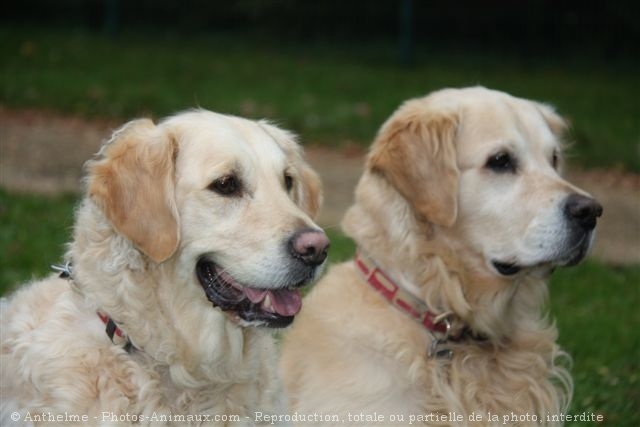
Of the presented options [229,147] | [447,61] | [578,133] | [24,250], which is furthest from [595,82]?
[229,147]

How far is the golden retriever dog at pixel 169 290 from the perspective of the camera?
3.96m

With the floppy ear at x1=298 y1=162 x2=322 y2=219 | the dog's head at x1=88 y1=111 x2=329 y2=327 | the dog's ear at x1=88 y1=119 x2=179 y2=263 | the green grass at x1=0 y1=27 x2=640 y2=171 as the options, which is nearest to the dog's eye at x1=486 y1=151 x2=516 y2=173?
the floppy ear at x1=298 y1=162 x2=322 y2=219

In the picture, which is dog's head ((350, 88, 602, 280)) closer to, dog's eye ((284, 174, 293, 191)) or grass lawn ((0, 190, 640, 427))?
dog's eye ((284, 174, 293, 191))

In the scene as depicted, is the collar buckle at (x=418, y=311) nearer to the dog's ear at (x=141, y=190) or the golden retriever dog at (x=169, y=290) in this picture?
the golden retriever dog at (x=169, y=290)

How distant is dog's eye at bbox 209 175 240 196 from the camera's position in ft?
13.4

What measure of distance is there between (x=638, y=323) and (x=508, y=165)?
3.12 metres

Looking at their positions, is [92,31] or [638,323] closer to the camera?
[638,323]

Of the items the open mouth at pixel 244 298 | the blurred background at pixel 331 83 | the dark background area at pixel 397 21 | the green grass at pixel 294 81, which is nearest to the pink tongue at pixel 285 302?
the open mouth at pixel 244 298

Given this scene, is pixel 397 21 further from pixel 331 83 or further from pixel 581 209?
pixel 581 209

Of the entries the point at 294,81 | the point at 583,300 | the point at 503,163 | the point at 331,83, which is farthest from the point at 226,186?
the point at 294,81

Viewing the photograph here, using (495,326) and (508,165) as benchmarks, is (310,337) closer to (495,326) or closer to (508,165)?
(495,326)

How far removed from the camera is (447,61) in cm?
1820

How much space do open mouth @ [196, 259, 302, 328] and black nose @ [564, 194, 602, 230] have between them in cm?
144

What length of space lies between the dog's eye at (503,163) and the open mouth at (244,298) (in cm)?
137
